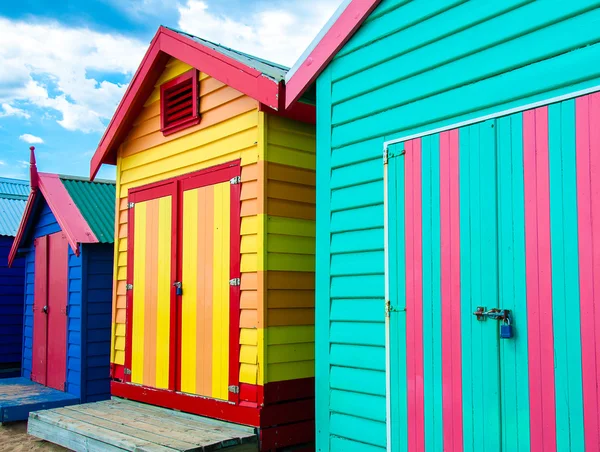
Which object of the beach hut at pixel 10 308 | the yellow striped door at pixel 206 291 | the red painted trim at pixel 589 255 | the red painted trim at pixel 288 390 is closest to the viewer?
the red painted trim at pixel 589 255

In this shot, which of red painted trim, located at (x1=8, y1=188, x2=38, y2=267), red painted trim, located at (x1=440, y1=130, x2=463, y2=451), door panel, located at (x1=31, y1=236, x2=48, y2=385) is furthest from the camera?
red painted trim, located at (x1=8, y1=188, x2=38, y2=267)

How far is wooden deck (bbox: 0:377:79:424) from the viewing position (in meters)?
7.96

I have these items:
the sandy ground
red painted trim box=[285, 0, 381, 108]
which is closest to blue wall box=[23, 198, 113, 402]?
the sandy ground

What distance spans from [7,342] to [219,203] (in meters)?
8.14

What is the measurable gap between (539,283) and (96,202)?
305 inches

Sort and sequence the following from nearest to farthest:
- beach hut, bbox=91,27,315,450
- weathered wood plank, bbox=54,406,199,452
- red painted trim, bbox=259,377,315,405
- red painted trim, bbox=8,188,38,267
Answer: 1. weathered wood plank, bbox=54,406,199,452
2. red painted trim, bbox=259,377,315,405
3. beach hut, bbox=91,27,315,450
4. red painted trim, bbox=8,188,38,267

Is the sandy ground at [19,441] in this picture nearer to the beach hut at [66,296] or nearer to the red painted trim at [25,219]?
the beach hut at [66,296]

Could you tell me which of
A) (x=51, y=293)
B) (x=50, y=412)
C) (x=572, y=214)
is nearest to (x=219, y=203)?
(x=50, y=412)

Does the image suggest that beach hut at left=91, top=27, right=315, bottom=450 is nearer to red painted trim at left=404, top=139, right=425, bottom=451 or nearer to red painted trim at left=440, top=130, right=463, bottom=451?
red painted trim at left=404, top=139, right=425, bottom=451

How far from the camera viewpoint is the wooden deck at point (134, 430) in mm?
5086

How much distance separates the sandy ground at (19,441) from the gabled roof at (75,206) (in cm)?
240

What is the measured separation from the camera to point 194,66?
250 inches

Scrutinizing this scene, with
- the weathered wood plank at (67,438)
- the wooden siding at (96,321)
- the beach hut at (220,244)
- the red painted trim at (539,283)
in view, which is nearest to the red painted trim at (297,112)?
the beach hut at (220,244)

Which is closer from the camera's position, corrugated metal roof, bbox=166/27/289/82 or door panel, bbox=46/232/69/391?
corrugated metal roof, bbox=166/27/289/82
